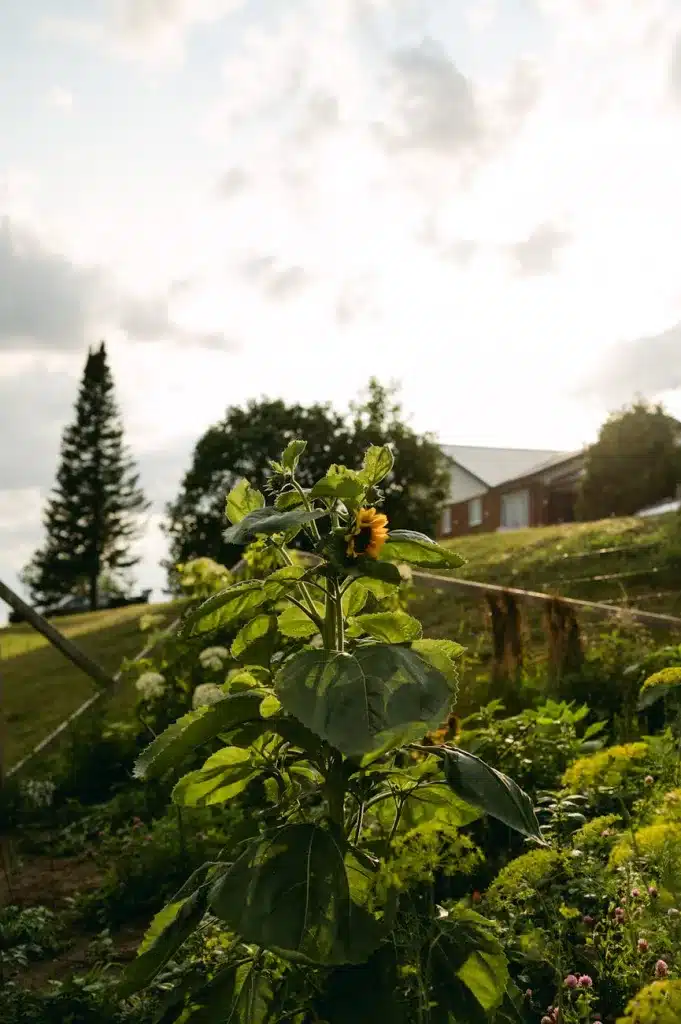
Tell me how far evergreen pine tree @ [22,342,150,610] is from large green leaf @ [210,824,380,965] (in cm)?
4145

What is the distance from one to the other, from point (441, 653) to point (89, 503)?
4308 centimetres

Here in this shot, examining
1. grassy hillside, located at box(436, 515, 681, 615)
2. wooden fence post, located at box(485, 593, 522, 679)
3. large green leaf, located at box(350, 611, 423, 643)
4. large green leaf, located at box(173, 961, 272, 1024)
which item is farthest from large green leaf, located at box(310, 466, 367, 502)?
grassy hillside, located at box(436, 515, 681, 615)

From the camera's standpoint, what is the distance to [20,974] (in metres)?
4.21

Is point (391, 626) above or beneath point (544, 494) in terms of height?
beneath

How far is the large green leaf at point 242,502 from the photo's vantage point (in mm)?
2625

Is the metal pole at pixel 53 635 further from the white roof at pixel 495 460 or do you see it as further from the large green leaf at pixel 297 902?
the white roof at pixel 495 460

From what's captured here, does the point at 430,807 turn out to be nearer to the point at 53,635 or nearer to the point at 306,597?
the point at 306,597

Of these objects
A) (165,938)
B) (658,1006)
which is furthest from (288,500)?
(658,1006)

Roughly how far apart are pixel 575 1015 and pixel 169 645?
5.29 m

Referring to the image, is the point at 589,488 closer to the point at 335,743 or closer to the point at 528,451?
the point at 528,451

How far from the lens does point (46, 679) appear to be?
1384cm

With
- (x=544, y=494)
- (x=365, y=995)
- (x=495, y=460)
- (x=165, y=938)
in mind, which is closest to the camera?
(x=365, y=995)

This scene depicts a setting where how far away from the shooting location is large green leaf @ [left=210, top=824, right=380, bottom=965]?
2029 millimetres

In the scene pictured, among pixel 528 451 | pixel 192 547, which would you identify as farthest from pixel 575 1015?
pixel 528 451
